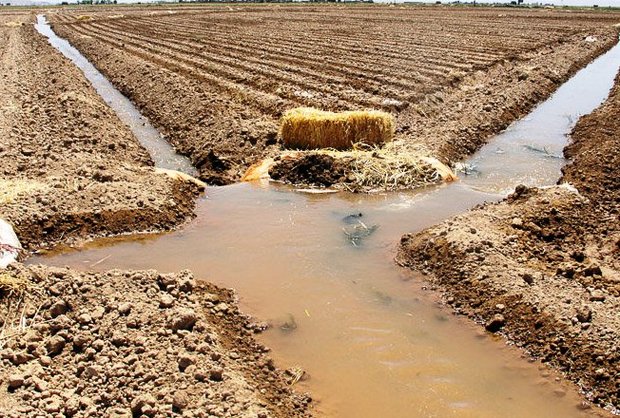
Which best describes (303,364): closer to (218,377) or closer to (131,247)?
(218,377)

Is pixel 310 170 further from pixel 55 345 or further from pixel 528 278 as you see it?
pixel 55 345

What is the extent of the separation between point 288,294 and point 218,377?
2.29 m

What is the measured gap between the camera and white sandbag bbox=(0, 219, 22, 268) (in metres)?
7.71

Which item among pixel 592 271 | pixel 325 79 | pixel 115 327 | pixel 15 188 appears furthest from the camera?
pixel 325 79

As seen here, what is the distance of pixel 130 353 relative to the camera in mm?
5863

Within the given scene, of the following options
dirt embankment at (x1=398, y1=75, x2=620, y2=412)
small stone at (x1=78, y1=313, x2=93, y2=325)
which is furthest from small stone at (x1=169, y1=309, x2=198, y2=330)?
dirt embankment at (x1=398, y1=75, x2=620, y2=412)

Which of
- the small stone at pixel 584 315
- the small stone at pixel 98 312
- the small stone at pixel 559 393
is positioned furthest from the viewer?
the small stone at pixel 584 315

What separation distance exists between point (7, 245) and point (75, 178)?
285 centimetres

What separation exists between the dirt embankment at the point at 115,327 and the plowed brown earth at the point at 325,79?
2.59 m

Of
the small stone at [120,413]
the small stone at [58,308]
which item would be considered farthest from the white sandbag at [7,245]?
the small stone at [120,413]

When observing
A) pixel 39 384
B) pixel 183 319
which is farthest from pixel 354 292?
pixel 39 384

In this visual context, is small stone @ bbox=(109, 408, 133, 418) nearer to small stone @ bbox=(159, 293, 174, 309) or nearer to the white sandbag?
small stone @ bbox=(159, 293, 174, 309)

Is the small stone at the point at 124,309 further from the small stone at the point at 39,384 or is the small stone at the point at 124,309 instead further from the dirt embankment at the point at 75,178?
the dirt embankment at the point at 75,178

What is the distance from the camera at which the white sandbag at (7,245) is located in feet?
25.3
